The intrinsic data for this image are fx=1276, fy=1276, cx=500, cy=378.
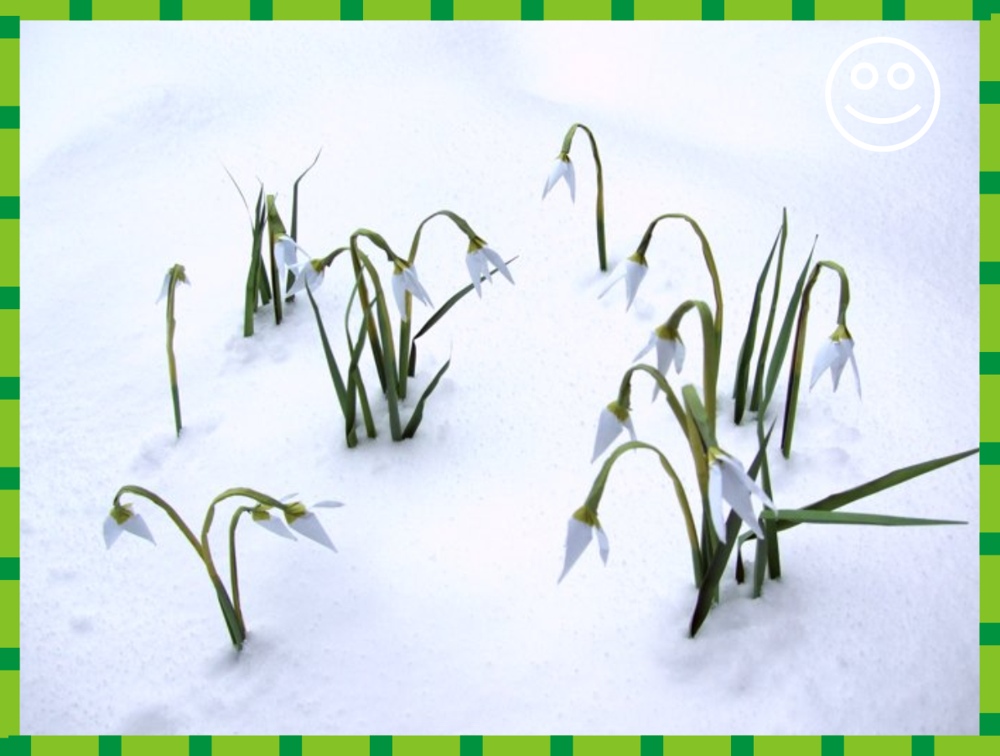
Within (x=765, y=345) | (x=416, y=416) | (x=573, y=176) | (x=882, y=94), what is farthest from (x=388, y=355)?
(x=882, y=94)

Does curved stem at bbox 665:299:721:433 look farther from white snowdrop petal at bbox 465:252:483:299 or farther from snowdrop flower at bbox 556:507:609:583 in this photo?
white snowdrop petal at bbox 465:252:483:299

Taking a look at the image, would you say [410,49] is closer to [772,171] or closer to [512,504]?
[772,171]

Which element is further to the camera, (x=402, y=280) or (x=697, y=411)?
(x=402, y=280)

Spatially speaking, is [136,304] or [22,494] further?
[136,304]

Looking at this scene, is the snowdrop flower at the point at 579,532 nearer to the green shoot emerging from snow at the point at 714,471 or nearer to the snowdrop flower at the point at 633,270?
the green shoot emerging from snow at the point at 714,471

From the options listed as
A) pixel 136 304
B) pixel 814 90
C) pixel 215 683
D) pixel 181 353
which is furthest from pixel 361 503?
pixel 814 90

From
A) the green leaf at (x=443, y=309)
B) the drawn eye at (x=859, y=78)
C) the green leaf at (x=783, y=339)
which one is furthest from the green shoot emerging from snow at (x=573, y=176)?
the drawn eye at (x=859, y=78)

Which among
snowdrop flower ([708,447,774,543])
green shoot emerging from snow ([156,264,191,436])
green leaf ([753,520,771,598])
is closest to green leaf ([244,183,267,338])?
green shoot emerging from snow ([156,264,191,436])

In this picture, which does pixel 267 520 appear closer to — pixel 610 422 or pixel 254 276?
pixel 610 422
